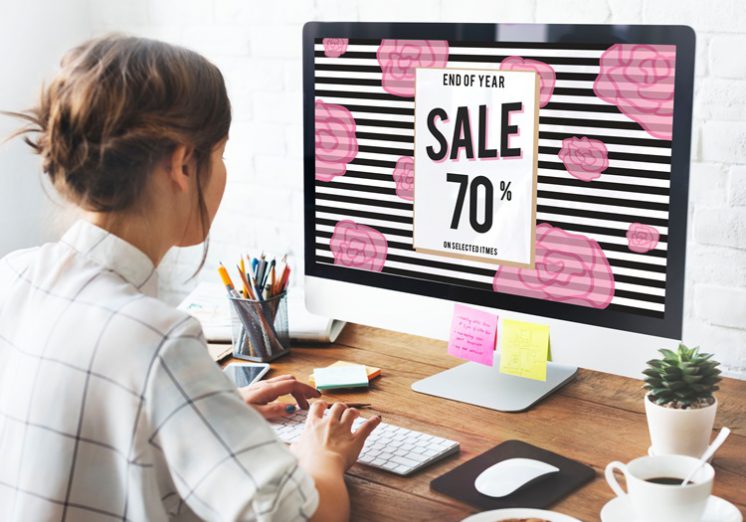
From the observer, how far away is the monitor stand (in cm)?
136

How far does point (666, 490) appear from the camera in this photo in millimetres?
943

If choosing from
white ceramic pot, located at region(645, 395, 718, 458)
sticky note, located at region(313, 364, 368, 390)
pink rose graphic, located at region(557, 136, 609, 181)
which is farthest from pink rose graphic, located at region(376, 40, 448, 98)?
white ceramic pot, located at region(645, 395, 718, 458)

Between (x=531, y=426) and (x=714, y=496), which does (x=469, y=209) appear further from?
(x=714, y=496)

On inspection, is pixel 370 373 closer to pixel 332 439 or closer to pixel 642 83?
pixel 332 439

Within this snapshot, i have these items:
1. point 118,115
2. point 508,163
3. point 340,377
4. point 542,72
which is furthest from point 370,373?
point 118,115

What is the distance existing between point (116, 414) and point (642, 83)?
2.34ft

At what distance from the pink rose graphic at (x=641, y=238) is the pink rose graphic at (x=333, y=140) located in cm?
43

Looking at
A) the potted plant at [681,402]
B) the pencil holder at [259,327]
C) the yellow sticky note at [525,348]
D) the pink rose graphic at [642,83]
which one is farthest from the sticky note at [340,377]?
the pink rose graphic at [642,83]

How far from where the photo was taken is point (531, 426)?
1.28 meters

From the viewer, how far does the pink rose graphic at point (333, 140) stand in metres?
1.43

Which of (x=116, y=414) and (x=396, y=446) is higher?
(x=116, y=414)

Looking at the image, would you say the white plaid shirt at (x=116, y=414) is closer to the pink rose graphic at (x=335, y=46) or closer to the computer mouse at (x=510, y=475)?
the computer mouse at (x=510, y=475)

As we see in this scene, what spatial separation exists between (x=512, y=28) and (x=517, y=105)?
10 cm

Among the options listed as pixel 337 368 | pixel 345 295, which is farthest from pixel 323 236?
pixel 337 368
